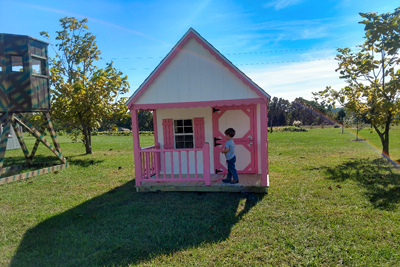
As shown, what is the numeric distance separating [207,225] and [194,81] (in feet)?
12.5

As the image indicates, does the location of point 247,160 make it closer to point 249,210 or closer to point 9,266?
point 249,210

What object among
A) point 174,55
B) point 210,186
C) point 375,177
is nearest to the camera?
point 210,186

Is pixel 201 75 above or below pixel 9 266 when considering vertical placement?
above

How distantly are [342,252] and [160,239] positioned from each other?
2.92 m

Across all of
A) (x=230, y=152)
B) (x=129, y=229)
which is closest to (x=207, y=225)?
(x=129, y=229)

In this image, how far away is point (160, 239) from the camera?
4.46 meters

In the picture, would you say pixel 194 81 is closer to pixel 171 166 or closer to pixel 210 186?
pixel 171 166

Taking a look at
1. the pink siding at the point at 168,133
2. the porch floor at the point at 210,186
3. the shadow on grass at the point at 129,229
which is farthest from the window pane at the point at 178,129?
the shadow on grass at the point at 129,229

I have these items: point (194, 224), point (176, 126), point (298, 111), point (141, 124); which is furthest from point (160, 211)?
point (298, 111)

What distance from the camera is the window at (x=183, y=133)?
Result: 862cm

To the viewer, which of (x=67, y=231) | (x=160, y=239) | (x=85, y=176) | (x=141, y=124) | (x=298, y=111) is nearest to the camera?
(x=160, y=239)

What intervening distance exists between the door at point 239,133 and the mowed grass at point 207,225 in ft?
3.66

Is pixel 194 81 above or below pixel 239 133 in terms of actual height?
above

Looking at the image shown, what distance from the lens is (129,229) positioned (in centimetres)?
488
